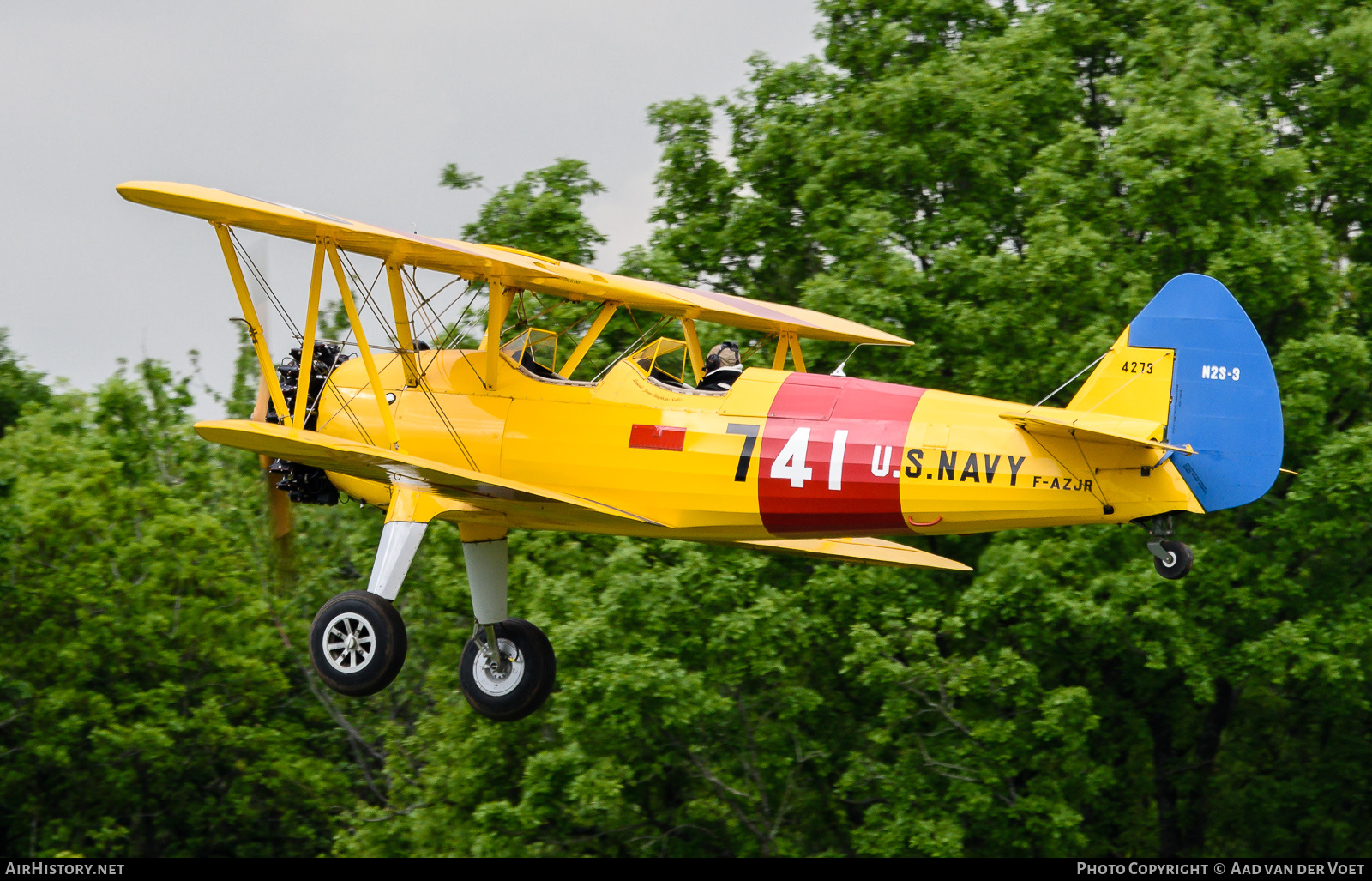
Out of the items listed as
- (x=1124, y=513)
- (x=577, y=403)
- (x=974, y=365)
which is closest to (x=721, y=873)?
(x=974, y=365)

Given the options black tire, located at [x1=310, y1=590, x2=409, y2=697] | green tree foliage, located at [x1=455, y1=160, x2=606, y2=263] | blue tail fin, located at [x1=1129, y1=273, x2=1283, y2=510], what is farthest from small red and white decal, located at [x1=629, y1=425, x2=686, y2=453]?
green tree foliage, located at [x1=455, y1=160, x2=606, y2=263]

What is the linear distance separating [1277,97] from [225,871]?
18992 millimetres

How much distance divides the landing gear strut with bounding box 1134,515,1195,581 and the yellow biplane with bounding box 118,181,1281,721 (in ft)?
0.05

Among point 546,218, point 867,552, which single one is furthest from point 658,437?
point 546,218

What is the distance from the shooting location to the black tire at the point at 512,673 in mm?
12281

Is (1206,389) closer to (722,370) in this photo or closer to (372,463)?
(722,370)

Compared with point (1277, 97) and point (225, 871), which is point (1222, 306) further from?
point (225, 871)

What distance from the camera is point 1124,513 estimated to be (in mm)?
9750

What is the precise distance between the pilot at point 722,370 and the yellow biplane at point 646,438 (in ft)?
0.18

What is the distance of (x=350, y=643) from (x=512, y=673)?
1.64 m

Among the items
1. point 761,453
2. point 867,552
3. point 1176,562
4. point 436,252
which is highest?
point 436,252

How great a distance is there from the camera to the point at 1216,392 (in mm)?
9789

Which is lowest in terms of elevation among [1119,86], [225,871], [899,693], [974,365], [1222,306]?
[225,871]

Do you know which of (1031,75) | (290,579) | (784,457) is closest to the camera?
(784,457)
